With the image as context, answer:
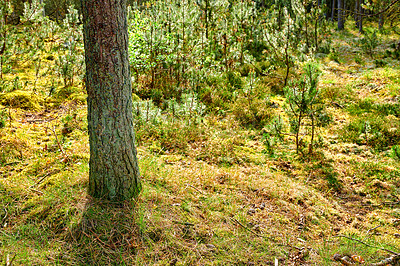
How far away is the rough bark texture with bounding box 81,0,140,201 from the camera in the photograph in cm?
245

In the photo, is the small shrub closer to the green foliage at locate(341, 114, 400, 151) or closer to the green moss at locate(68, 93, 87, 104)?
the green foliage at locate(341, 114, 400, 151)

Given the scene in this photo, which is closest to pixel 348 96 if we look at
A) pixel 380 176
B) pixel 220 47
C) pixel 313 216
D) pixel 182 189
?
pixel 380 176

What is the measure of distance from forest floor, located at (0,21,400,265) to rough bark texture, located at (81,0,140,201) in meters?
0.22

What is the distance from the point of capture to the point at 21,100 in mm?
5445

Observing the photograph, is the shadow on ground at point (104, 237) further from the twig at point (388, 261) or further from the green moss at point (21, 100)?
the green moss at point (21, 100)

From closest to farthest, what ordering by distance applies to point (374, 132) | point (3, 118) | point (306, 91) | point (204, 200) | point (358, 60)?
point (204, 200)
point (3, 118)
point (306, 91)
point (374, 132)
point (358, 60)

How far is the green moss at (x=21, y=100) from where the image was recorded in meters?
5.30

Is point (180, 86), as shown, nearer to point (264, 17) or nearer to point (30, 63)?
point (30, 63)

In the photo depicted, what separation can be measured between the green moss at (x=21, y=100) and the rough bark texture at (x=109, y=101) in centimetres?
338

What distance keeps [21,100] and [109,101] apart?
383cm

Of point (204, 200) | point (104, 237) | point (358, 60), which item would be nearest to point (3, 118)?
point (104, 237)

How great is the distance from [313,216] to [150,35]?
499 centimetres

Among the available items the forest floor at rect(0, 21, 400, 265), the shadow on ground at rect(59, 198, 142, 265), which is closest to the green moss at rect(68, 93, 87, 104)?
the forest floor at rect(0, 21, 400, 265)

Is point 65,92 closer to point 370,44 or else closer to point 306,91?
point 306,91
